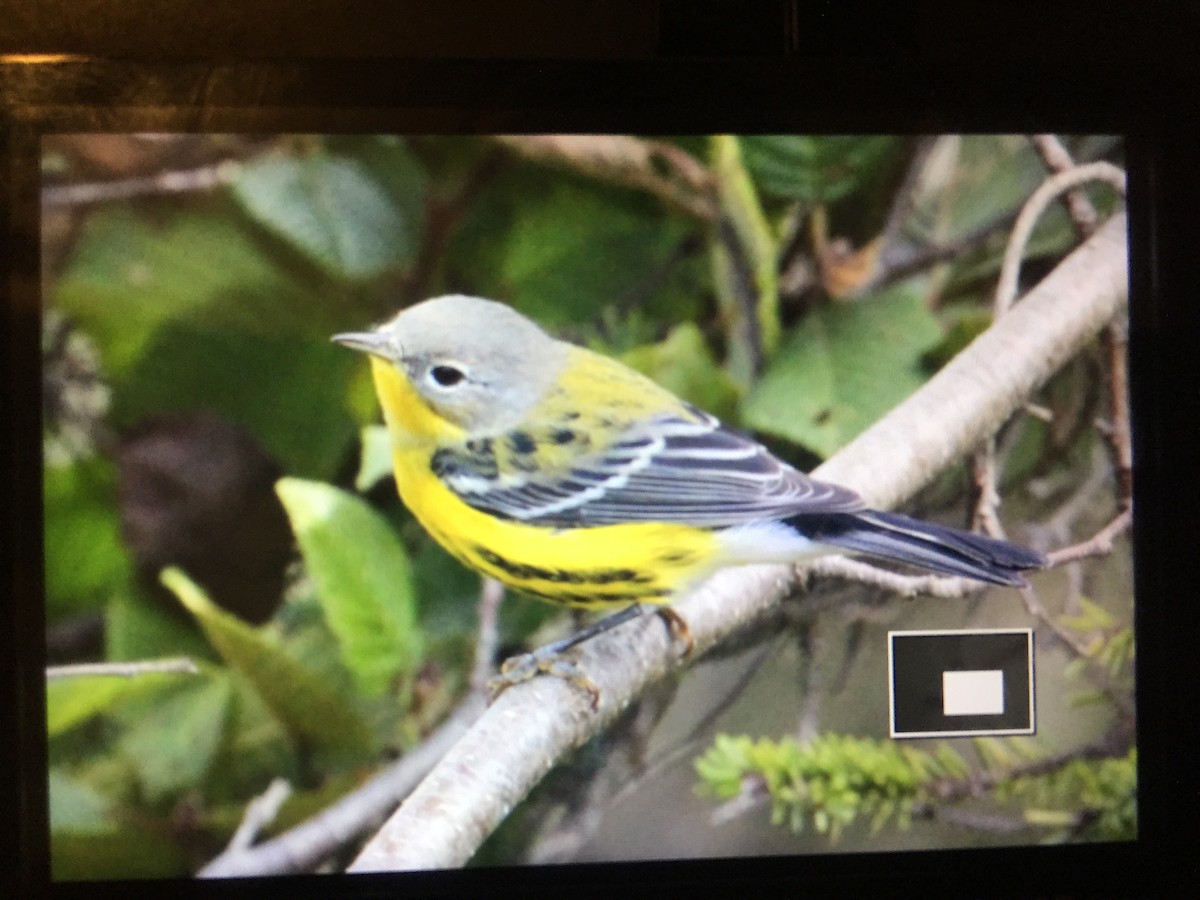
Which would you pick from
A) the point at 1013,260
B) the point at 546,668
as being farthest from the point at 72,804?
the point at 1013,260

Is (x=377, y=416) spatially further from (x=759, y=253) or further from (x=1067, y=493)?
(x=1067, y=493)

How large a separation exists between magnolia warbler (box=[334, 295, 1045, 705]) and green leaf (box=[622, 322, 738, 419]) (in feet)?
0.05

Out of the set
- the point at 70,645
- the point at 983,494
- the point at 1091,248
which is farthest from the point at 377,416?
the point at 1091,248

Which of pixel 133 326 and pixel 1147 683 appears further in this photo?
pixel 1147 683

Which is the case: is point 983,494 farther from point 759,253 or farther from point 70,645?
point 70,645

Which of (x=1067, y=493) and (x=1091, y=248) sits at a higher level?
(x=1091, y=248)

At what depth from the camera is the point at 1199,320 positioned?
1045 mm

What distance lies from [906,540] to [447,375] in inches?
16.9

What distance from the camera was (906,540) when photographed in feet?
3.16

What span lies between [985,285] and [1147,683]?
0.41 m

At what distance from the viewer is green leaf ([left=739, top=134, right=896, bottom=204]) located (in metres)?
0.98

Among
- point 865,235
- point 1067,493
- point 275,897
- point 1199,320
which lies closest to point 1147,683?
point 1067,493

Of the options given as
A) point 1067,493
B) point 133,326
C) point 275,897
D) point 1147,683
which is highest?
point 133,326
